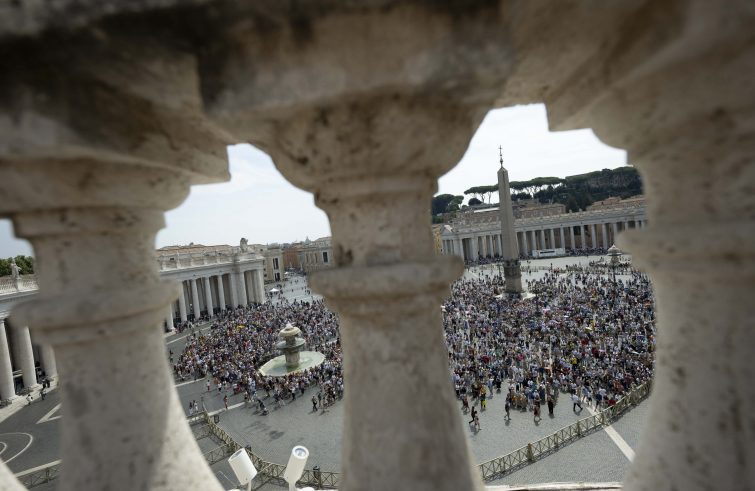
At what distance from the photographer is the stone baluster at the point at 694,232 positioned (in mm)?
979

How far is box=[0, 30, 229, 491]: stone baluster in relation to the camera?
3.50 feet

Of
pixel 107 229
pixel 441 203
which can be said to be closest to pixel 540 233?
pixel 441 203

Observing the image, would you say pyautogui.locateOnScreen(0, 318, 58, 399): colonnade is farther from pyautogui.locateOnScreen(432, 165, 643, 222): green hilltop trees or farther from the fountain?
pyautogui.locateOnScreen(432, 165, 643, 222): green hilltop trees

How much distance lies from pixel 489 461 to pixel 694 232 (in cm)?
875

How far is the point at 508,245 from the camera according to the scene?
2984cm

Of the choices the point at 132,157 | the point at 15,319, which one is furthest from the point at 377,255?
the point at 15,319

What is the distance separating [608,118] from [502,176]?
30.4 metres

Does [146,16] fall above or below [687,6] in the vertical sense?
above

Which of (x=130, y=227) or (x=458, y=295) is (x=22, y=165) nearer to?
(x=130, y=227)

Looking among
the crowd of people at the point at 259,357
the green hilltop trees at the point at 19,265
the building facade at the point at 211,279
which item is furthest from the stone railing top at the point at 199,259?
the green hilltop trees at the point at 19,265

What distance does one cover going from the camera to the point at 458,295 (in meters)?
28.5

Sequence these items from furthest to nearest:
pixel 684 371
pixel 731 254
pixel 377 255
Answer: pixel 377 255, pixel 684 371, pixel 731 254

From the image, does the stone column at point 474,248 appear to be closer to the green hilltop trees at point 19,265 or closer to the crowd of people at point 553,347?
the crowd of people at point 553,347

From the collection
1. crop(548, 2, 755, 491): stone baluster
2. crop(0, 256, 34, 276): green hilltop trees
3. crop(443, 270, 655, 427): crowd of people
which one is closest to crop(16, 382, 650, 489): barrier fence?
crop(443, 270, 655, 427): crowd of people
